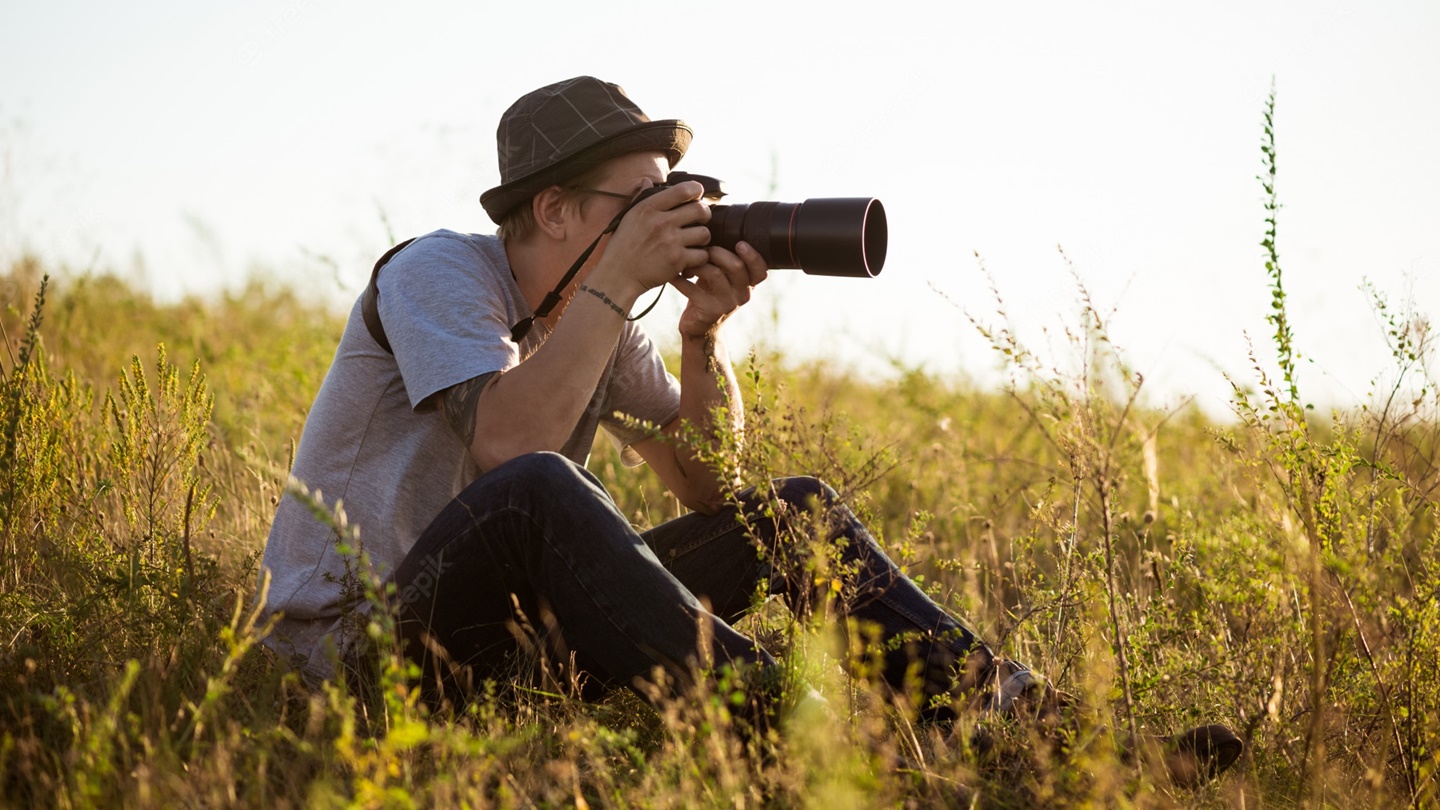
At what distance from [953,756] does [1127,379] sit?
651mm

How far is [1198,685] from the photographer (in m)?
2.17

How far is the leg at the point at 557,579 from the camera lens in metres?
1.82

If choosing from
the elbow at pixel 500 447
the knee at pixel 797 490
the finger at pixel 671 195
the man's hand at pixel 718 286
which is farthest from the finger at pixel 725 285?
the elbow at pixel 500 447

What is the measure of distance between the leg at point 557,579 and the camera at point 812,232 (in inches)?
23.9

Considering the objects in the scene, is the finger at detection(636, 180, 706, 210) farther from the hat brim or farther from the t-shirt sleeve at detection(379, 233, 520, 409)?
the t-shirt sleeve at detection(379, 233, 520, 409)

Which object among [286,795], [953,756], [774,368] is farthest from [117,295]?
[953,756]

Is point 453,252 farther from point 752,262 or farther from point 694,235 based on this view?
point 752,262

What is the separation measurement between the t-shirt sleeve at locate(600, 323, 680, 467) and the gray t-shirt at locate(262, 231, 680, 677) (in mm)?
387

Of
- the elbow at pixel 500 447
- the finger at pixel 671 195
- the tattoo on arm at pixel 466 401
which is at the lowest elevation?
the elbow at pixel 500 447

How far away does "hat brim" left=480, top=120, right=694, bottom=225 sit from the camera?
231 centimetres

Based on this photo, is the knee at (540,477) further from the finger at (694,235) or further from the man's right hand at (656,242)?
the finger at (694,235)

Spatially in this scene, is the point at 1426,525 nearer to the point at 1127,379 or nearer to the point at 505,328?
the point at 1127,379

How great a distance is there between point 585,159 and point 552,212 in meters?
0.14
